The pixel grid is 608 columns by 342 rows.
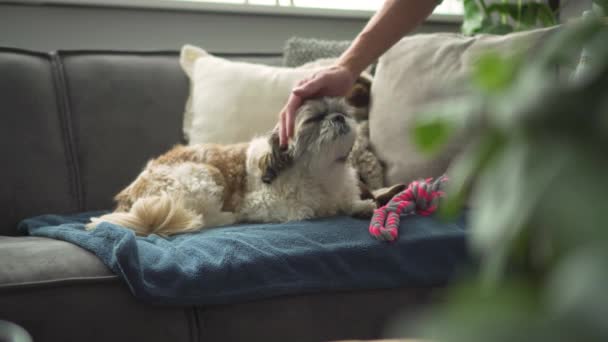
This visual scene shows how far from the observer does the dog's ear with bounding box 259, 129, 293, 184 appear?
2051 millimetres

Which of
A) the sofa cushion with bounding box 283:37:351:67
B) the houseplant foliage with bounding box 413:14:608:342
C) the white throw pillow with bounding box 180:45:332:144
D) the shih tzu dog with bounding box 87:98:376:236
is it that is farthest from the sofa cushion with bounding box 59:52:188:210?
the houseplant foliage with bounding box 413:14:608:342

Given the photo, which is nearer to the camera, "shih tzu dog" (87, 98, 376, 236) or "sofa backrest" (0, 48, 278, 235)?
"shih tzu dog" (87, 98, 376, 236)

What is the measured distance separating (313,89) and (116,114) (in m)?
0.92

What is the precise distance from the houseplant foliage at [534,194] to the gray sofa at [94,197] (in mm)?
1362

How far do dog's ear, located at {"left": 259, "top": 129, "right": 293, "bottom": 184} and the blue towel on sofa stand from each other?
1.25 feet

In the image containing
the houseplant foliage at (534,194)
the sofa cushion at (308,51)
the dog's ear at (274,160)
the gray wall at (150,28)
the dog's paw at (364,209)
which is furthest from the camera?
the gray wall at (150,28)

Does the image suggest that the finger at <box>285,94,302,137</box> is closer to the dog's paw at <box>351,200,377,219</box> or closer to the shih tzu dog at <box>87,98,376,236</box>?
the shih tzu dog at <box>87,98,376,236</box>

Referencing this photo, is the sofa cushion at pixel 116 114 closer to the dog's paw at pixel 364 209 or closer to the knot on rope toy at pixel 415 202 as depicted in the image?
the dog's paw at pixel 364 209

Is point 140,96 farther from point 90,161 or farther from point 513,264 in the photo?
point 513,264

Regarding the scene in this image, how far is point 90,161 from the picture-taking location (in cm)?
239

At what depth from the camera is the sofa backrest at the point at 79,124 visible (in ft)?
7.32

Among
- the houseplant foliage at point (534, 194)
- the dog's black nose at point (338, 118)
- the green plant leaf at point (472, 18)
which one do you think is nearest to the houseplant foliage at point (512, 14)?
the green plant leaf at point (472, 18)

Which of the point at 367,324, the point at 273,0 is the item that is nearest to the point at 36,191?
the point at 367,324

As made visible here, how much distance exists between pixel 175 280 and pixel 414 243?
64 centimetres
